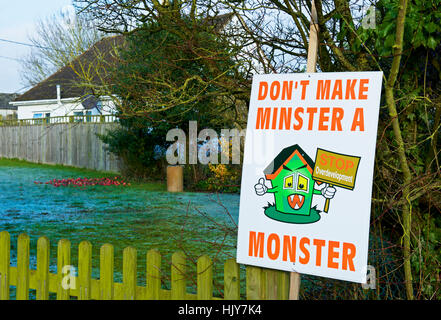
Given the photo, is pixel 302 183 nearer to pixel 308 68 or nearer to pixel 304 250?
pixel 304 250

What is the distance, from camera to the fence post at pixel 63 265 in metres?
3.56

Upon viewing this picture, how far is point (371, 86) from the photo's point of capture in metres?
2.60

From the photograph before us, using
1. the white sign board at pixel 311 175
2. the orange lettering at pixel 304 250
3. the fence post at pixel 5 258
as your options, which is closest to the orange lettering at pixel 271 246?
the white sign board at pixel 311 175

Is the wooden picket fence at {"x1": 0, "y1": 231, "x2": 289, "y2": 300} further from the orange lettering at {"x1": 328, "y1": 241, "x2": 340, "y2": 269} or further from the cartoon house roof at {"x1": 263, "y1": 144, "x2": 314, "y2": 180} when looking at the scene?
the cartoon house roof at {"x1": 263, "y1": 144, "x2": 314, "y2": 180}

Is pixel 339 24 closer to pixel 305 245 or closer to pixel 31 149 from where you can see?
pixel 305 245

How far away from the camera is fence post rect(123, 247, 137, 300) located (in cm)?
331

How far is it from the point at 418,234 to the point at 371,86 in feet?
5.82

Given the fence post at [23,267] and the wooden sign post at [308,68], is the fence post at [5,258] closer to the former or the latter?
the fence post at [23,267]

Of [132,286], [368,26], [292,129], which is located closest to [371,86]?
[292,129]

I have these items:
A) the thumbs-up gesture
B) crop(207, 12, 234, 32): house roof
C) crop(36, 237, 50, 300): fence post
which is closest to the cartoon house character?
the thumbs-up gesture

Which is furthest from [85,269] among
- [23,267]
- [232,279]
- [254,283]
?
[254,283]

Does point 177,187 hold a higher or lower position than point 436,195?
lower

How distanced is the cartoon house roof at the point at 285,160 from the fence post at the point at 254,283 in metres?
0.51
